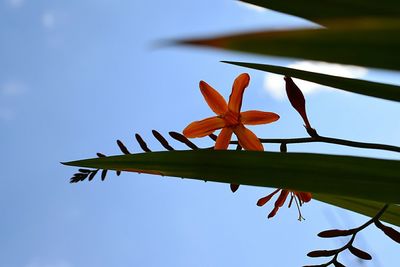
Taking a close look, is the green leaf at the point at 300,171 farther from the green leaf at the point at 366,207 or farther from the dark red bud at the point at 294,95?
the green leaf at the point at 366,207

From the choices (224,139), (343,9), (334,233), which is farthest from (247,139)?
(343,9)

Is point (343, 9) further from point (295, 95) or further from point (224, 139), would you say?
point (224, 139)

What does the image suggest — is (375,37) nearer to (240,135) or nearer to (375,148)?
(375,148)

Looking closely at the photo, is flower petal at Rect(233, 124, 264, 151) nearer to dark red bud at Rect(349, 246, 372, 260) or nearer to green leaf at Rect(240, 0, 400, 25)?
dark red bud at Rect(349, 246, 372, 260)

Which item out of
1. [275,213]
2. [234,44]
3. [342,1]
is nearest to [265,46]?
[234,44]

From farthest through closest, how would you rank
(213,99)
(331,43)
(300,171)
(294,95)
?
(213,99) < (294,95) < (300,171) < (331,43)

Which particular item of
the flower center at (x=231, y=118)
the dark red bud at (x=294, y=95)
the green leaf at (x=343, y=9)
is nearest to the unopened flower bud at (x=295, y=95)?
the dark red bud at (x=294, y=95)
